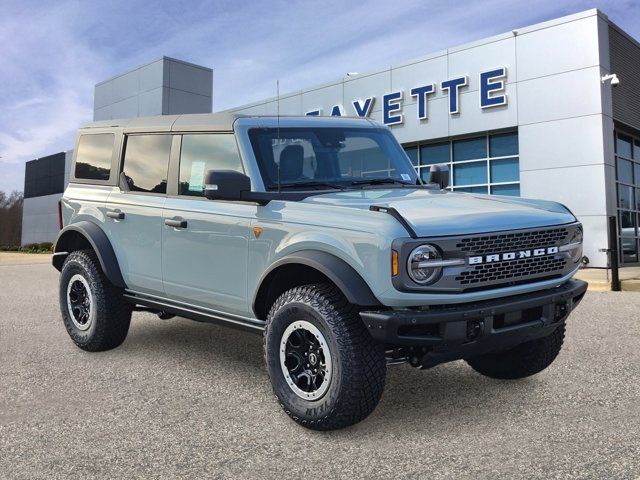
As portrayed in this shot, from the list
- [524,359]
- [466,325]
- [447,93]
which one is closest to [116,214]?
[466,325]

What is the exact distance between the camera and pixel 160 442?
11.1 feet

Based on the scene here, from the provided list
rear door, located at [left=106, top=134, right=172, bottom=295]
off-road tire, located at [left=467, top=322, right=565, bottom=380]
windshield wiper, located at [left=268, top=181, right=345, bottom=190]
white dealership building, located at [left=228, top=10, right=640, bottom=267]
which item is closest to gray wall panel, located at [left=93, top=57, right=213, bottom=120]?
white dealership building, located at [left=228, top=10, right=640, bottom=267]

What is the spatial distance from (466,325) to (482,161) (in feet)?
53.7

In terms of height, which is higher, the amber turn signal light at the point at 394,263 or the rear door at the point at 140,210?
the rear door at the point at 140,210

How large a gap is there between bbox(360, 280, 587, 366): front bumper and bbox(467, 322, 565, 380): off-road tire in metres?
0.70

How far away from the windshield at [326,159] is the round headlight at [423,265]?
4.01ft

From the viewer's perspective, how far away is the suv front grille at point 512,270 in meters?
3.37

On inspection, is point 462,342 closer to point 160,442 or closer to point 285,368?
point 285,368

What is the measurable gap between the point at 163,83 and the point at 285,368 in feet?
105

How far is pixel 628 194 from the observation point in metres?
19.0

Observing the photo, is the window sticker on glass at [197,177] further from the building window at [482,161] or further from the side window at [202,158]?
the building window at [482,161]

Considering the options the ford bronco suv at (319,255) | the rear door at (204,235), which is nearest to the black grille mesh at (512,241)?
the ford bronco suv at (319,255)

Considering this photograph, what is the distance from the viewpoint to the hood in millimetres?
3324

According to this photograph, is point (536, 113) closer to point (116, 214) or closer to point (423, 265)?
point (116, 214)
